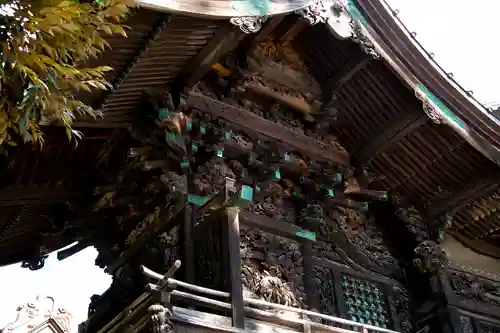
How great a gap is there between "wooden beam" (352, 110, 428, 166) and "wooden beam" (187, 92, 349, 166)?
0.21m

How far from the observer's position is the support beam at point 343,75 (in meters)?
7.01

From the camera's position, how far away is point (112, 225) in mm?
6969

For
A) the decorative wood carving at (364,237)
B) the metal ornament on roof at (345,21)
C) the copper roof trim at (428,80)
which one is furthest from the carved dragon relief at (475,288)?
the metal ornament on roof at (345,21)

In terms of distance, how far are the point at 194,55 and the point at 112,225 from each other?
2.39 meters

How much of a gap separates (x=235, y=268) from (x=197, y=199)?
990 mm

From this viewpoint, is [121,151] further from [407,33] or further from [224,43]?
[407,33]

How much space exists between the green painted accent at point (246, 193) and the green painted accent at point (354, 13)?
224cm

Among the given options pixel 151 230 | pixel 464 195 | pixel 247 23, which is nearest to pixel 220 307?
pixel 151 230

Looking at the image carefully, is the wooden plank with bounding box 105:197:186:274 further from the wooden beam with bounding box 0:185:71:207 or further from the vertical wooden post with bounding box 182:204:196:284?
the wooden beam with bounding box 0:185:71:207

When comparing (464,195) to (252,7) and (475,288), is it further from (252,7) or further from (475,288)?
(252,7)

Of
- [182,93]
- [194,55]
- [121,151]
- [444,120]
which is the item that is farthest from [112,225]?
[444,120]

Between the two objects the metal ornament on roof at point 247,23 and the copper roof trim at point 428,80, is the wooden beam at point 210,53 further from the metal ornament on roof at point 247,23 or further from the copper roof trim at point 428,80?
the copper roof trim at point 428,80

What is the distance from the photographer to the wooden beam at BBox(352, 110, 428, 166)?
7012 millimetres

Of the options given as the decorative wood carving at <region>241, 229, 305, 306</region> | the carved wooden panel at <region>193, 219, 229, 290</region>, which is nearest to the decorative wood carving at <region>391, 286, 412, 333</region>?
the decorative wood carving at <region>241, 229, 305, 306</region>
